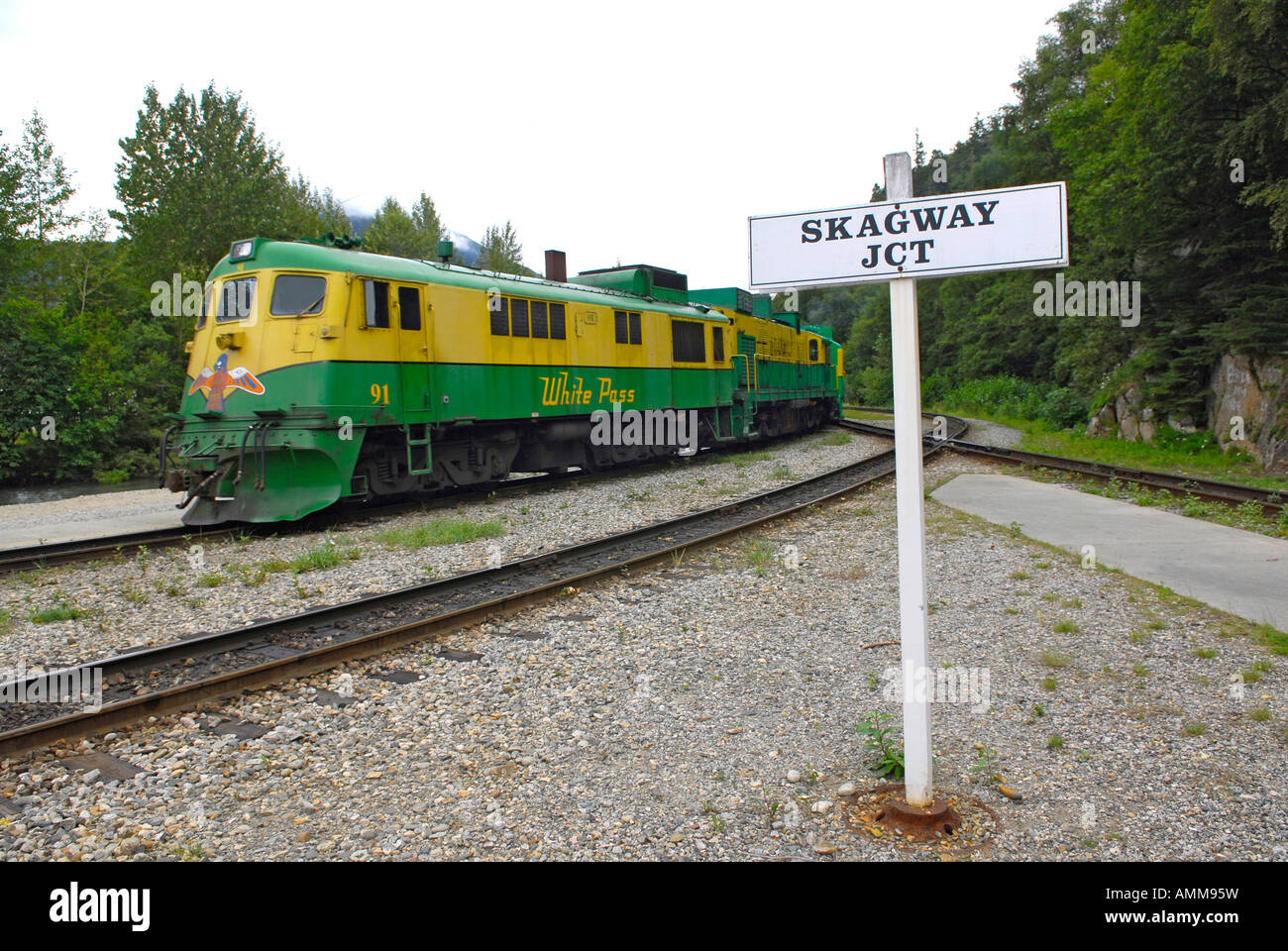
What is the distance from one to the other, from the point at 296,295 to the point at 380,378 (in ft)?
4.94

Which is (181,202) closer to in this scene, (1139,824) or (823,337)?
(823,337)

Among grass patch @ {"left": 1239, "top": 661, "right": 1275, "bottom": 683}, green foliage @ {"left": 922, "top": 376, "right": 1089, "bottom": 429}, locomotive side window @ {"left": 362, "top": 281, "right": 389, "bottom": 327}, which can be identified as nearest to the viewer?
grass patch @ {"left": 1239, "top": 661, "right": 1275, "bottom": 683}

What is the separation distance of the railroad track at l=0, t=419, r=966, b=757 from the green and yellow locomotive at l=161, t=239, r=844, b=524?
3935 millimetres

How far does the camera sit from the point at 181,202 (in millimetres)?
34938

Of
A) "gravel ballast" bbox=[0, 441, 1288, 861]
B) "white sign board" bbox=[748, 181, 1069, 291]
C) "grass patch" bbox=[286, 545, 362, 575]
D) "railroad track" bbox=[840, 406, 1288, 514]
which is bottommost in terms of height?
"gravel ballast" bbox=[0, 441, 1288, 861]

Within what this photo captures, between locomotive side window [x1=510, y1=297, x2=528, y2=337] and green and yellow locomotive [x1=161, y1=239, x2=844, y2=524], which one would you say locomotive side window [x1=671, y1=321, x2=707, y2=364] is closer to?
green and yellow locomotive [x1=161, y1=239, x2=844, y2=524]

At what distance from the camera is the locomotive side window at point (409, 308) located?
11.9 meters

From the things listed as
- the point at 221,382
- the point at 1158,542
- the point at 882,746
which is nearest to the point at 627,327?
the point at 221,382

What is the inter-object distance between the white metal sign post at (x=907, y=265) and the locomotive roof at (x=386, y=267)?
29.6 feet

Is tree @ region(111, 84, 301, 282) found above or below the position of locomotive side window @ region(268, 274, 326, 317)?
above

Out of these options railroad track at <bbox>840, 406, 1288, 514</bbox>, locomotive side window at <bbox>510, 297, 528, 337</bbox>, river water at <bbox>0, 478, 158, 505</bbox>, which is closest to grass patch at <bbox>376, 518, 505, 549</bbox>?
locomotive side window at <bbox>510, 297, 528, 337</bbox>

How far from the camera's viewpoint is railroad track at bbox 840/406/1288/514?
37.1 ft

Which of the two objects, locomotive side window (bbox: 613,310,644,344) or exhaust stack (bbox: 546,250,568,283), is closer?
locomotive side window (bbox: 613,310,644,344)

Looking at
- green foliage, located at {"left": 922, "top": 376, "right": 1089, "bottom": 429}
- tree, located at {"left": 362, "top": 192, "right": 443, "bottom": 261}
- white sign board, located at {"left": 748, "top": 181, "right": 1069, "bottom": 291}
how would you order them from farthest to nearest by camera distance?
tree, located at {"left": 362, "top": 192, "right": 443, "bottom": 261} → green foliage, located at {"left": 922, "top": 376, "right": 1089, "bottom": 429} → white sign board, located at {"left": 748, "top": 181, "right": 1069, "bottom": 291}
